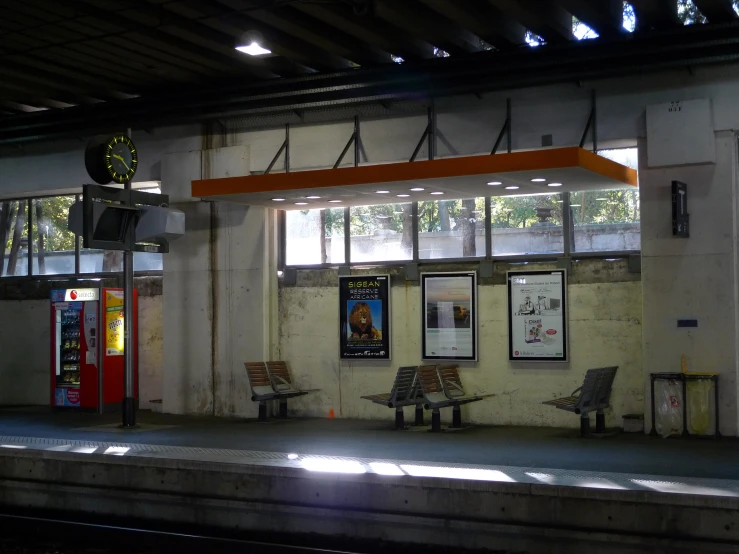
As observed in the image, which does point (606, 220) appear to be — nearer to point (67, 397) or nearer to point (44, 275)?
point (67, 397)

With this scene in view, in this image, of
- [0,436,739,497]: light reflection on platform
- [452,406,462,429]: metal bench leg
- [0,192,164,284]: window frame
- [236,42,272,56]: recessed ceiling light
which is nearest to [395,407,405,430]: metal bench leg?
[452,406,462,429]: metal bench leg

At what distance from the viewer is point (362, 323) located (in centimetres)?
1430

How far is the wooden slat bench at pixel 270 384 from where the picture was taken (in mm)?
14047

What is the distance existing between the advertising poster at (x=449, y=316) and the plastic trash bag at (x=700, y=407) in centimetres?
307

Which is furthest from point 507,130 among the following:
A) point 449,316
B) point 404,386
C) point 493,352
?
point 404,386

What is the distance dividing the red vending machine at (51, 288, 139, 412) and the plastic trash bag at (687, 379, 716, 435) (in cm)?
867

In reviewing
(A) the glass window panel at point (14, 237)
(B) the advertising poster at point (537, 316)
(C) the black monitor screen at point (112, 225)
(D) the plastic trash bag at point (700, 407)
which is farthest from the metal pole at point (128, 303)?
(D) the plastic trash bag at point (700, 407)

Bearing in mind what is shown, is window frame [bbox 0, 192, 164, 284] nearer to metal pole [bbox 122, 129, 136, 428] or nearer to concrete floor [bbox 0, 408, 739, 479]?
concrete floor [bbox 0, 408, 739, 479]

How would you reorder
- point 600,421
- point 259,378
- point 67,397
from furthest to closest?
point 67,397 → point 259,378 → point 600,421

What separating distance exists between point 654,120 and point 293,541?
696 centimetres

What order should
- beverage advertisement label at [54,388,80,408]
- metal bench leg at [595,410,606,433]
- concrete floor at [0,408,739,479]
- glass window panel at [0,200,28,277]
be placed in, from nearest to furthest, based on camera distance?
concrete floor at [0,408,739,479], metal bench leg at [595,410,606,433], beverage advertisement label at [54,388,80,408], glass window panel at [0,200,28,277]

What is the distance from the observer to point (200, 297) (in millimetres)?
15273

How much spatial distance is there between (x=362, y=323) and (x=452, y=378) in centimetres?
174

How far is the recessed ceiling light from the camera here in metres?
11.6
